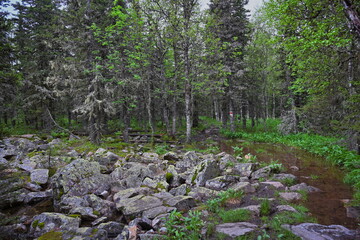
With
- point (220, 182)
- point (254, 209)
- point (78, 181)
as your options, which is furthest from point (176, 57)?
point (254, 209)

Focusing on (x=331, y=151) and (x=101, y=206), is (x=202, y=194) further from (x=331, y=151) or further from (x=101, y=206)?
(x=331, y=151)

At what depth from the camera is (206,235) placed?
4230 mm

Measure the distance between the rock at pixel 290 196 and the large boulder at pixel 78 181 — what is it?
21.2 feet

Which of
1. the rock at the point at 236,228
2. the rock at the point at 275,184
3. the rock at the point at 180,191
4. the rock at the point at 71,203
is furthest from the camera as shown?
the rock at the point at 180,191

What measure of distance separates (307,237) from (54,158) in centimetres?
1135

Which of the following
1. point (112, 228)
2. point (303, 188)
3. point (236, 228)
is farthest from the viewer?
point (303, 188)

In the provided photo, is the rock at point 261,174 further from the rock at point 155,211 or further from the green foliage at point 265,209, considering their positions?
the rock at point 155,211

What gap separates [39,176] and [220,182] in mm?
7828

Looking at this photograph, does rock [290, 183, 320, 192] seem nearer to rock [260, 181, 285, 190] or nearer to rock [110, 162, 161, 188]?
rock [260, 181, 285, 190]

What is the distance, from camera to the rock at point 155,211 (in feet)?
18.2

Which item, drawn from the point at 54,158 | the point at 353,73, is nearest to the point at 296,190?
the point at 353,73

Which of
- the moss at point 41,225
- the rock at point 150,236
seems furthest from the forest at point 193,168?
the rock at point 150,236

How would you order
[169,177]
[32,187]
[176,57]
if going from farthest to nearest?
1. [176,57]
2. [169,177]
3. [32,187]

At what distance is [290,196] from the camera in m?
6.04
